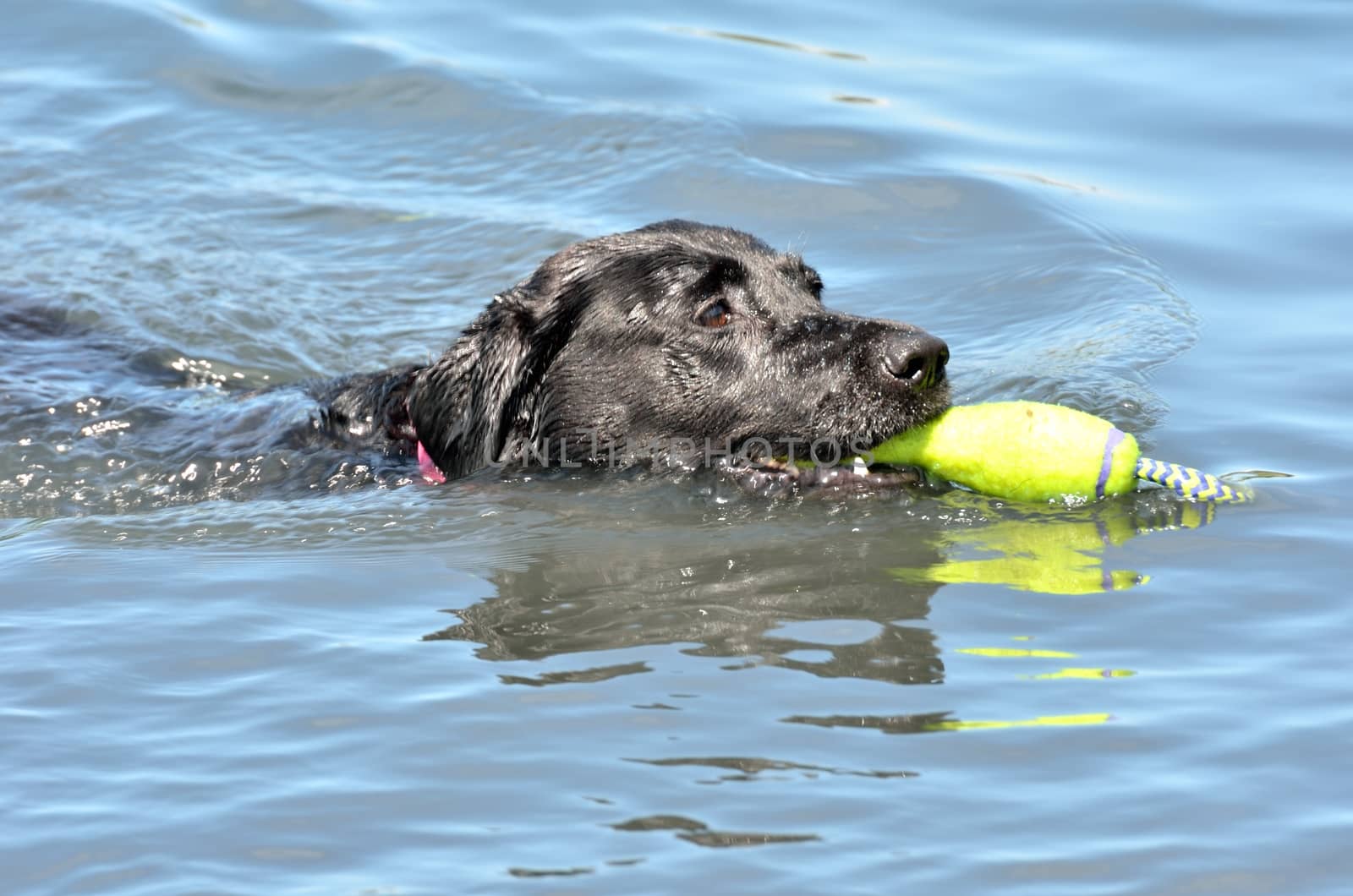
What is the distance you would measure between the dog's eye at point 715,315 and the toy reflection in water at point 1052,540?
1.00 m

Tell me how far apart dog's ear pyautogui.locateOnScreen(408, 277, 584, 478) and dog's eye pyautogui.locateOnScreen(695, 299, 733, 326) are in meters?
0.45

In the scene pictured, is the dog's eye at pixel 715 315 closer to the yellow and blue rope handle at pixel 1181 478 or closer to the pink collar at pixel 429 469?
the pink collar at pixel 429 469

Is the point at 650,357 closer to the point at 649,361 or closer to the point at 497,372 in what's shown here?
the point at 649,361

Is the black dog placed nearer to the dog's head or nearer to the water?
the dog's head

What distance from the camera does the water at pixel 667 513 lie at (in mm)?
3676

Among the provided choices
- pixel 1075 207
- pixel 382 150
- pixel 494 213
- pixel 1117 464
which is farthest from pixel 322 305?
pixel 1117 464

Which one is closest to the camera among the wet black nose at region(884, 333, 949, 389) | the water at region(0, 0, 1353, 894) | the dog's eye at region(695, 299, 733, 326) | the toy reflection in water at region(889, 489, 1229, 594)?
the water at region(0, 0, 1353, 894)

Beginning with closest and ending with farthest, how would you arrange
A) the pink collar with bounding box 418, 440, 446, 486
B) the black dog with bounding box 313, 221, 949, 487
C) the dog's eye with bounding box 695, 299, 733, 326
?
the black dog with bounding box 313, 221, 949, 487, the dog's eye with bounding box 695, 299, 733, 326, the pink collar with bounding box 418, 440, 446, 486

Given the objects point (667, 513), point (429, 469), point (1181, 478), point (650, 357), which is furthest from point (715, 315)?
point (1181, 478)

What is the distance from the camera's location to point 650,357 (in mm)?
5941

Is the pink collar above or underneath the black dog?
underneath

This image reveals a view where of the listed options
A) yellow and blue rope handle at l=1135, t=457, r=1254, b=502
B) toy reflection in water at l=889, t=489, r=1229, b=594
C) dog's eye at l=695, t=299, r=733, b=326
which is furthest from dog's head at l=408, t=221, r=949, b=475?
yellow and blue rope handle at l=1135, t=457, r=1254, b=502

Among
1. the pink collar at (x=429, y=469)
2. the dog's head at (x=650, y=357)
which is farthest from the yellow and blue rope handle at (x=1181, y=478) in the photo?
the pink collar at (x=429, y=469)

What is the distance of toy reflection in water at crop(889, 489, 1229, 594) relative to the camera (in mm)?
4969
